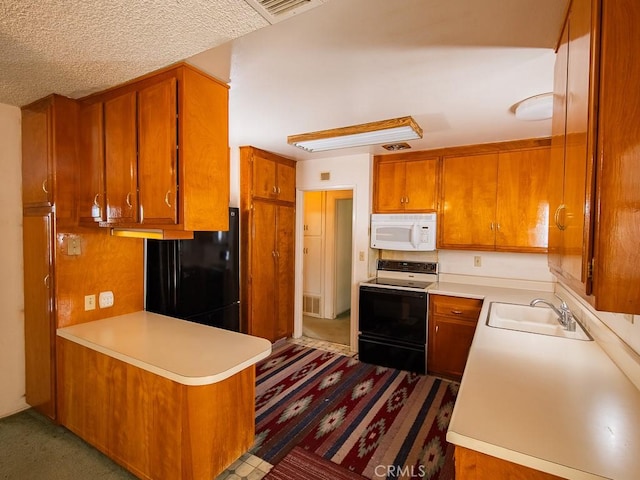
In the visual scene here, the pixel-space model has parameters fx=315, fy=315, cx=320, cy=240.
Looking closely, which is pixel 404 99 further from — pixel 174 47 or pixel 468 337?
pixel 468 337

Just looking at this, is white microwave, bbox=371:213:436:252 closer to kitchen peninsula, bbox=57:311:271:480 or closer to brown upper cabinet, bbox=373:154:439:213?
brown upper cabinet, bbox=373:154:439:213

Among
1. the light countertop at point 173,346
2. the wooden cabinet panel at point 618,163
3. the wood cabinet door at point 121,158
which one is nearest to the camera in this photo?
the wooden cabinet panel at point 618,163

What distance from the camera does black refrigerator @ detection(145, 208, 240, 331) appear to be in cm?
253

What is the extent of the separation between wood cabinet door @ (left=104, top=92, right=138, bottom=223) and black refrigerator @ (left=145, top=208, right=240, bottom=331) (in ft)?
2.18

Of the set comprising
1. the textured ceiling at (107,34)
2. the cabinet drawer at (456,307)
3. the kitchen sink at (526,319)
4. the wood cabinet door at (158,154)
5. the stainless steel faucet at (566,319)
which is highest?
the textured ceiling at (107,34)

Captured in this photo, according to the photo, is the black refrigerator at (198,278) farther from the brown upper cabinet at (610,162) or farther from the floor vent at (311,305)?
the brown upper cabinet at (610,162)

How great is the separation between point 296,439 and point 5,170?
2.72 meters

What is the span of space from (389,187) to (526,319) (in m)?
1.85

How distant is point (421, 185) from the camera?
3416mm

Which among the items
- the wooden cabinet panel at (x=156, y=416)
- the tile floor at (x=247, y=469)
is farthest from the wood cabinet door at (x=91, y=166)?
the tile floor at (x=247, y=469)

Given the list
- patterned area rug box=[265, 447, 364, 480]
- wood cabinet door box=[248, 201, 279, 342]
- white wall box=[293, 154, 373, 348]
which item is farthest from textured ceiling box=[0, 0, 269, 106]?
white wall box=[293, 154, 373, 348]

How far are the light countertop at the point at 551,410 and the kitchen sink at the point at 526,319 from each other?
36 centimetres

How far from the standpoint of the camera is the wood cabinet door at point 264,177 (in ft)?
11.4

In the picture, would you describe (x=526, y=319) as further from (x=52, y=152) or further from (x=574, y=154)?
(x=52, y=152)
